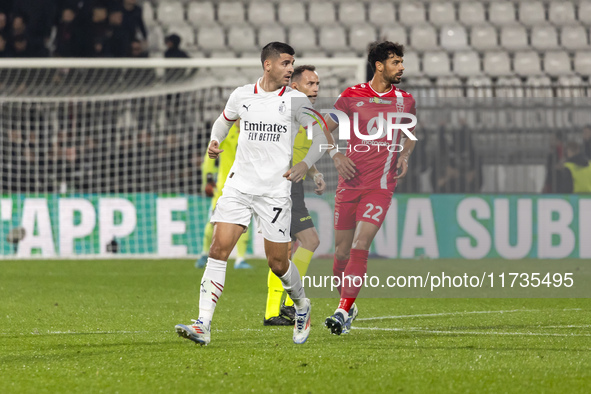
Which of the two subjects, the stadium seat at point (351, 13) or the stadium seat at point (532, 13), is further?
the stadium seat at point (532, 13)

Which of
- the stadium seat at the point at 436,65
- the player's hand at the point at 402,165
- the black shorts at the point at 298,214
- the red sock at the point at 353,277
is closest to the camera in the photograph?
the red sock at the point at 353,277

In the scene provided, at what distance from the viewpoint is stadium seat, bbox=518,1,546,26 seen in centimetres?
1875

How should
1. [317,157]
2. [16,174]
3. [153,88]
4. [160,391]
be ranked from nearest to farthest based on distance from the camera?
[160,391]
[317,157]
[16,174]
[153,88]

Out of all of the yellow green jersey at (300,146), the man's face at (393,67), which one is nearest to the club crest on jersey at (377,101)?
the man's face at (393,67)

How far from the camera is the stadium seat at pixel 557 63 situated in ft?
57.9

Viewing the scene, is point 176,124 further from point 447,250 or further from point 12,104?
point 447,250

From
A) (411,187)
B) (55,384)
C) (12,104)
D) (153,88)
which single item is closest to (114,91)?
(153,88)

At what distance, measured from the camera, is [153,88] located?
614 inches

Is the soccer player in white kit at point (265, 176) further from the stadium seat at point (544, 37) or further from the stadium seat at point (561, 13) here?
the stadium seat at point (561, 13)

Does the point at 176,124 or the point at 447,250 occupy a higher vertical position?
the point at 176,124

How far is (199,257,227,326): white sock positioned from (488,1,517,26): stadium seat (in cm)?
1418

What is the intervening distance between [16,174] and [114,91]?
211cm

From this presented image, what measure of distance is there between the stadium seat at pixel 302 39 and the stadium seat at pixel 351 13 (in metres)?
0.81

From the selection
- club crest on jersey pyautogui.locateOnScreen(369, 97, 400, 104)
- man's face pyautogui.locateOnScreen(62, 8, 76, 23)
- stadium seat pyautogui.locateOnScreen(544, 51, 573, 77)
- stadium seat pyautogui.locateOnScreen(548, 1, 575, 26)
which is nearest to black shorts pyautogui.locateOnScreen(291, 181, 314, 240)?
club crest on jersey pyautogui.locateOnScreen(369, 97, 400, 104)
